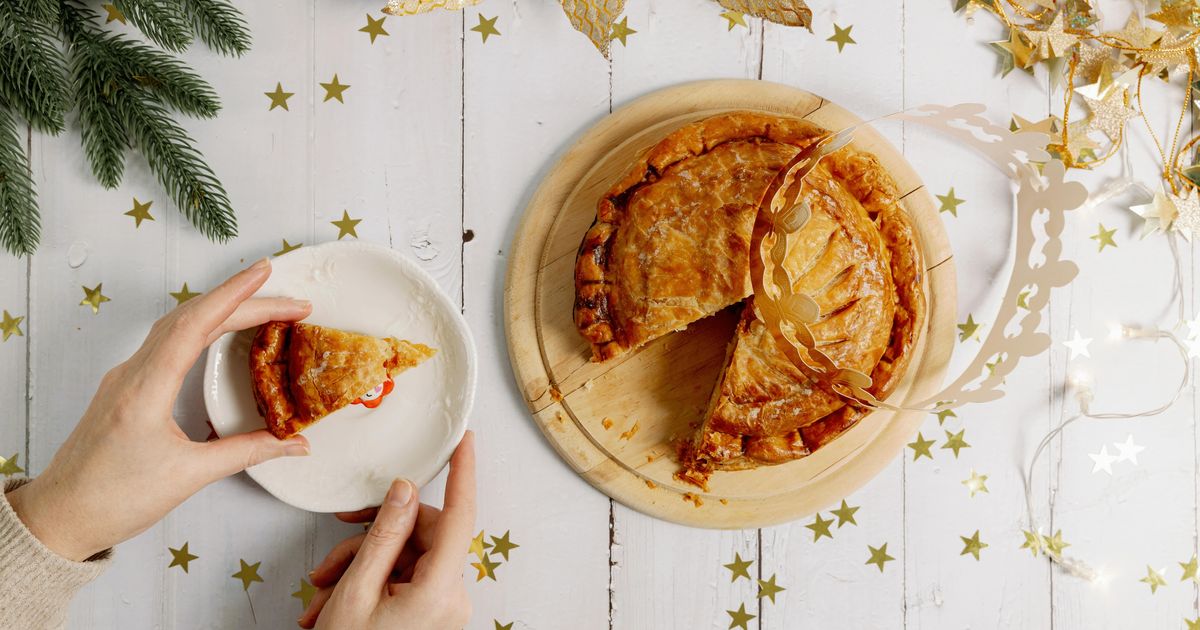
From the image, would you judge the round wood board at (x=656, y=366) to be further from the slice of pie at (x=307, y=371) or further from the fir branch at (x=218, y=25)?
the fir branch at (x=218, y=25)

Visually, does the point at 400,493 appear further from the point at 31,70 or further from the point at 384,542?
the point at 31,70

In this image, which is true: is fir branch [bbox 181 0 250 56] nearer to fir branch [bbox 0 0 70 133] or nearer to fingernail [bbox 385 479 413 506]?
fir branch [bbox 0 0 70 133]

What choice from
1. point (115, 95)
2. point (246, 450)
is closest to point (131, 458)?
point (246, 450)

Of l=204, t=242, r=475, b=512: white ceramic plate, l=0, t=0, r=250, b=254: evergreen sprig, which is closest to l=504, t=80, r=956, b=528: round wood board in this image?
l=204, t=242, r=475, b=512: white ceramic plate

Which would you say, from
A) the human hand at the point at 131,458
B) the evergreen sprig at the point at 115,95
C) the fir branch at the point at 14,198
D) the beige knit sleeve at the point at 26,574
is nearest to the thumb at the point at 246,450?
the human hand at the point at 131,458

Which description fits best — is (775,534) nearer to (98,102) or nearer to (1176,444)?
(1176,444)

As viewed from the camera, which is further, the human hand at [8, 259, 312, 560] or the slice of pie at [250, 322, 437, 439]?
the slice of pie at [250, 322, 437, 439]
